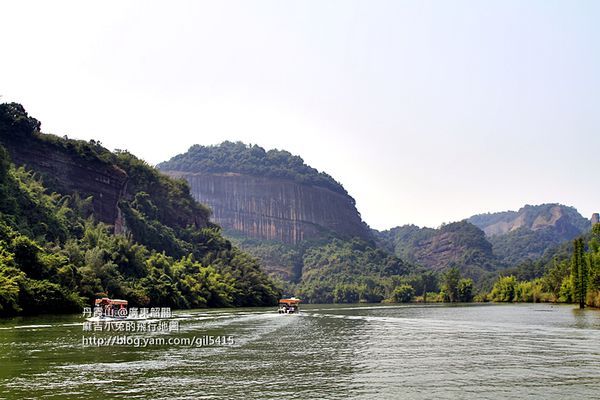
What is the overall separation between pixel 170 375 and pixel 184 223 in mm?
139201

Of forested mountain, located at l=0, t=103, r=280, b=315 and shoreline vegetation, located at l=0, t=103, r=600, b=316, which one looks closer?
shoreline vegetation, located at l=0, t=103, r=600, b=316

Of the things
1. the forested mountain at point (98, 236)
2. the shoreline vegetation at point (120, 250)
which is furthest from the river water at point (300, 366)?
the forested mountain at point (98, 236)

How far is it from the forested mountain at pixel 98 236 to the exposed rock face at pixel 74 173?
0.22 meters

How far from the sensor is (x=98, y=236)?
341ft

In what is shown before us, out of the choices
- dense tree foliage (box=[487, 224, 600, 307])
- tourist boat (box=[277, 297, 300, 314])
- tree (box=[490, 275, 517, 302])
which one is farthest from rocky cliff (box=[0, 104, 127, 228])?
tree (box=[490, 275, 517, 302])

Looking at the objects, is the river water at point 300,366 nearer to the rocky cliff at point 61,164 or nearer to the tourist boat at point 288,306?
the tourist boat at point 288,306

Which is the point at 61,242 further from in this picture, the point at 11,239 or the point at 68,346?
the point at 68,346

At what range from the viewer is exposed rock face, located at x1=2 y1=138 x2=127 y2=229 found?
122125 mm

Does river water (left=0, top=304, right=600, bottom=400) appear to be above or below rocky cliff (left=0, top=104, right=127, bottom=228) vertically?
below

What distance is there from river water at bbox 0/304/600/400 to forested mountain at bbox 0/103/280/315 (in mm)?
26041

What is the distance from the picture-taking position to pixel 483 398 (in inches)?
902

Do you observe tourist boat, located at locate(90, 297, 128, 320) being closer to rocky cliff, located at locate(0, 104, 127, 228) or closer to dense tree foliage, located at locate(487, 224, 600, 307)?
rocky cliff, located at locate(0, 104, 127, 228)

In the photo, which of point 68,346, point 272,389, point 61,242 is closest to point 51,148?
point 61,242

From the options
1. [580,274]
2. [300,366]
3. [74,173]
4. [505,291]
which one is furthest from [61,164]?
[505,291]
